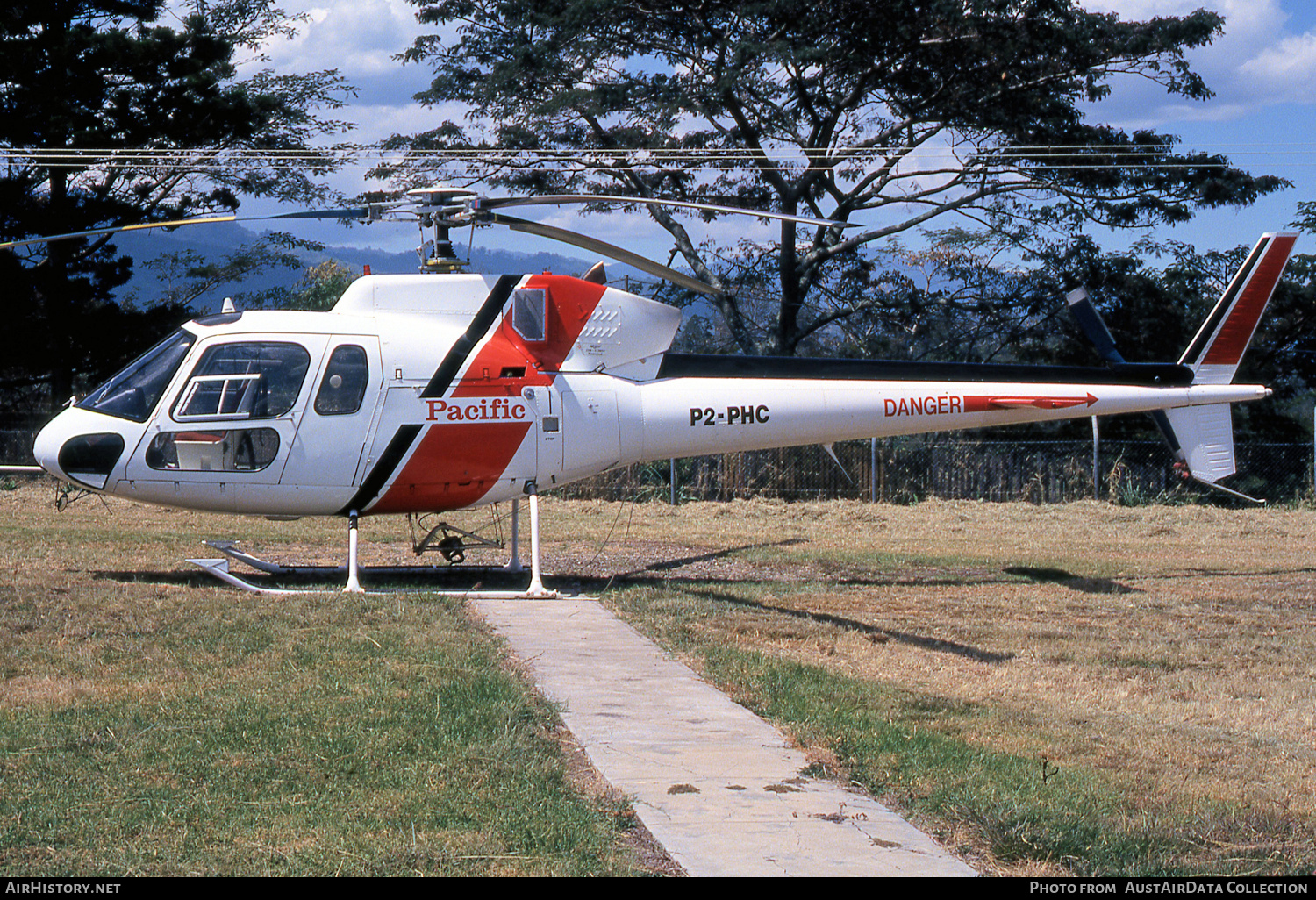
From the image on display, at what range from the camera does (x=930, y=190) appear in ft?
91.5

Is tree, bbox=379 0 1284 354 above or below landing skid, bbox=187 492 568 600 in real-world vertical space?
above

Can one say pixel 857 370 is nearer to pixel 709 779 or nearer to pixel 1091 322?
pixel 1091 322

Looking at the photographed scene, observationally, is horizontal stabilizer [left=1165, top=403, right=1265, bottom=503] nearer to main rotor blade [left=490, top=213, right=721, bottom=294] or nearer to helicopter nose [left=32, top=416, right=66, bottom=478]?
main rotor blade [left=490, top=213, right=721, bottom=294]

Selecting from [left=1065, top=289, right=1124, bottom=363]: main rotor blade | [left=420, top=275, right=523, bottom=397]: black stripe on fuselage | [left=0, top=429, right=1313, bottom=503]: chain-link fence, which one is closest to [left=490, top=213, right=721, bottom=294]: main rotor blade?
[left=420, top=275, right=523, bottom=397]: black stripe on fuselage

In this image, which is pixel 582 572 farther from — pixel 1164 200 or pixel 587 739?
pixel 1164 200

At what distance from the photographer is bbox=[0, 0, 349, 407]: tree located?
26641 millimetres

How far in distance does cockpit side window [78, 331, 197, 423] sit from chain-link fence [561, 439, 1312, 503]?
12.5 meters

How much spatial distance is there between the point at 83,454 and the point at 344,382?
2409 mm

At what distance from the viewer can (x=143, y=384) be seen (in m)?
11.1

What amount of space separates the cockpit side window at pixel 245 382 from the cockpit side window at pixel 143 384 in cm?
24

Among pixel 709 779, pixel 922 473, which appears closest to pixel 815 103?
pixel 922 473

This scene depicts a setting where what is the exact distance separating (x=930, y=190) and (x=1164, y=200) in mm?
5029

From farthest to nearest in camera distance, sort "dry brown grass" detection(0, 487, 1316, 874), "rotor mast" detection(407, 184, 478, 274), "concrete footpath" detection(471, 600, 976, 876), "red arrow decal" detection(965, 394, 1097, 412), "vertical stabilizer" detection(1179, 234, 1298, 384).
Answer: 1. "vertical stabilizer" detection(1179, 234, 1298, 384)
2. "red arrow decal" detection(965, 394, 1097, 412)
3. "rotor mast" detection(407, 184, 478, 274)
4. "dry brown grass" detection(0, 487, 1316, 874)
5. "concrete footpath" detection(471, 600, 976, 876)

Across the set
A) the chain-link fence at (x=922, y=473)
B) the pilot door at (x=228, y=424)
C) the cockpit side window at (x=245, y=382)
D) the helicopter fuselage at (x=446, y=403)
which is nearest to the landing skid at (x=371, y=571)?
the helicopter fuselage at (x=446, y=403)
